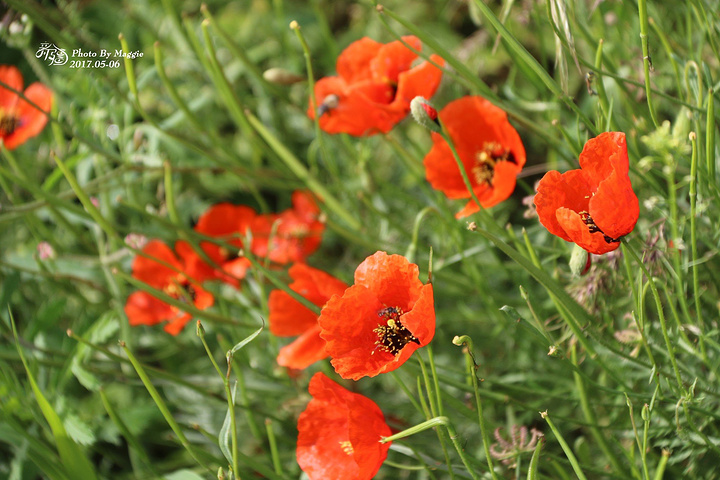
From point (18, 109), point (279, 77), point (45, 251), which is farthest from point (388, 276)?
point (18, 109)

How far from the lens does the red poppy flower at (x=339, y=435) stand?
3.39 feet

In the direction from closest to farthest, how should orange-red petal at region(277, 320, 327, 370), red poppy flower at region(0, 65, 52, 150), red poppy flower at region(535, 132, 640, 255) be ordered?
red poppy flower at region(535, 132, 640, 255), orange-red petal at region(277, 320, 327, 370), red poppy flower at region(0, 65, 52, 150)

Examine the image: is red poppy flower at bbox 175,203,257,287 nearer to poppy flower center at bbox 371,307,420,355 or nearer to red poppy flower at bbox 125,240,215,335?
red poppy flower at bbox 125,240,215,335

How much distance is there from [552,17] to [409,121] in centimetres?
132

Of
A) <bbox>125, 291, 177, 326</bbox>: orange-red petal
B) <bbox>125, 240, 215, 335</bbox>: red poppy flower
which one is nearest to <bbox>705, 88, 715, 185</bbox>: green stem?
<bbox>125, 240, 215, 335</bbox>: red poppy flower

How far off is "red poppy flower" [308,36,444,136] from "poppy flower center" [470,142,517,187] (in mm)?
181

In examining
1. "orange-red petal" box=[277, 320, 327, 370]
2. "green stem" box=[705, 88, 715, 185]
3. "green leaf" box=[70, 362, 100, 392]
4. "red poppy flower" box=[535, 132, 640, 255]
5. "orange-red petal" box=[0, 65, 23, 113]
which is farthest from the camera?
"orange-red petal" box=[0, 65, 23, 113]

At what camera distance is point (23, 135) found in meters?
1.77

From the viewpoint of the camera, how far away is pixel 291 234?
1797 millimetres

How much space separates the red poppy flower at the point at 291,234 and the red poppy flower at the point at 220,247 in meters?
0.05

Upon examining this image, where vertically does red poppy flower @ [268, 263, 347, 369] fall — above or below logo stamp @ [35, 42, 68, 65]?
below

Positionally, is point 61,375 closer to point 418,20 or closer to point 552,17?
point 552,17

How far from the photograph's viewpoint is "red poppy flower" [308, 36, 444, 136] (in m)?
1.31

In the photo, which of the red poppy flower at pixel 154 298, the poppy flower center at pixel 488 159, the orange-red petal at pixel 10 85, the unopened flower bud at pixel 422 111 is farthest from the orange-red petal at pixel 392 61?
the orange-red petal at pixel 10 85
